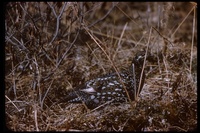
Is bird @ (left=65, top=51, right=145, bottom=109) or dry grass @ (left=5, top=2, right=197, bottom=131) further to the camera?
bird @ (left=65, top=51, right=145, bottom=109)

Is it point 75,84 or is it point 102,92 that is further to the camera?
point 75,84

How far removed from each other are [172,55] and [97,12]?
321 centimetres

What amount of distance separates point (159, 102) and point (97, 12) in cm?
437

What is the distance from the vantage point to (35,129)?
3.82m

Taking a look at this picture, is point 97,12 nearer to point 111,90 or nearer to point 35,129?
point 111,90

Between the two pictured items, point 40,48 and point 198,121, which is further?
point 40,48

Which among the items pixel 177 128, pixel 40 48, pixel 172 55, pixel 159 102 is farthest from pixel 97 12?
pixel 177 128

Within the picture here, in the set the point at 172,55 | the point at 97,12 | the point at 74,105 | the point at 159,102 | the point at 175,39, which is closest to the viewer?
the point at 159,102

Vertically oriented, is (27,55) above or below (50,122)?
above

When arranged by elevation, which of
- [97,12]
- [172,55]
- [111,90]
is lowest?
[111,90]

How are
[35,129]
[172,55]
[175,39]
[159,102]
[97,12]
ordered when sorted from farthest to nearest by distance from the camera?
[97,12] < [175,39] < [172,55] < [159,102] < [35,129]

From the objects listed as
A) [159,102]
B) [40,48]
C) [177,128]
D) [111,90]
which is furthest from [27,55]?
[177,128]

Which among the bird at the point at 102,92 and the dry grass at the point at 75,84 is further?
the bird at the point at 102,92

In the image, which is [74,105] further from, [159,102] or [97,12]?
[97,12]
